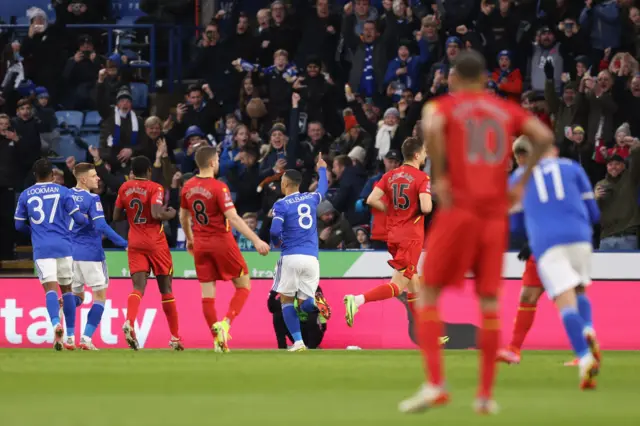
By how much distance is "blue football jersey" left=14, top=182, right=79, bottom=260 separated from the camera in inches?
655

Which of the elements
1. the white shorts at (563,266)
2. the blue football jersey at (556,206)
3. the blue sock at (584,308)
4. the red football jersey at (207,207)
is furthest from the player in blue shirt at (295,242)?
the white shorts at (563,266)

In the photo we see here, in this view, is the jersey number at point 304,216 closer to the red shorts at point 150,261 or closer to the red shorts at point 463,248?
the red shorts at point 150,261

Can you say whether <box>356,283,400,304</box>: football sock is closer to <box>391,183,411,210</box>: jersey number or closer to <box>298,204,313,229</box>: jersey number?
<box>391,183,411,210</box>: jersey number

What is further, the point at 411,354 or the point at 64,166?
the point at 64,166

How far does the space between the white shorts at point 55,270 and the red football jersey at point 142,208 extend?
0.92m

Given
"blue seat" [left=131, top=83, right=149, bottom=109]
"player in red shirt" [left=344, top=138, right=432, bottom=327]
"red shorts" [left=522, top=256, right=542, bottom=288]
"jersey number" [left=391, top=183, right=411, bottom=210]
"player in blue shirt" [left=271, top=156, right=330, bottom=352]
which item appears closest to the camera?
"red shorts" [left=522, top=256, right=542, bottom=288]

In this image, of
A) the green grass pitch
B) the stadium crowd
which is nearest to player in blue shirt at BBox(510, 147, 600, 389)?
the green grass pitch

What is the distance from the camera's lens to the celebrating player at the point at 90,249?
54.8 feet

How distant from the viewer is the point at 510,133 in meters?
7.90

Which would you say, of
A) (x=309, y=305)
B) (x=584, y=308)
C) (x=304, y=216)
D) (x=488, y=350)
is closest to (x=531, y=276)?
(x=584, y=308)

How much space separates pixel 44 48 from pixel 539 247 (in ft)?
54.3

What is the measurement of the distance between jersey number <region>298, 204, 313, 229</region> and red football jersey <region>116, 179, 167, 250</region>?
6.08 feet

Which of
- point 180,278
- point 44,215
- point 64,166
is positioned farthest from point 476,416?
point 64,166

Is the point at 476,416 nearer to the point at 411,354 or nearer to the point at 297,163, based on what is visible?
the point at 411,354
